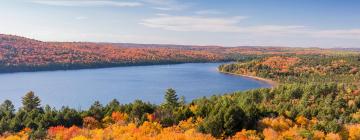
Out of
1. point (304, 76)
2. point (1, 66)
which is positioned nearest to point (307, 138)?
point (304, 76)

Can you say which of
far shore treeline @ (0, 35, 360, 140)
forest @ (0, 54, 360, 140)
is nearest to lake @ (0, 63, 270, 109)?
far shore treeline @ (0, 35, 360, 140)

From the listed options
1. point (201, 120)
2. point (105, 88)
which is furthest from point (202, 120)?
point (105, 88)

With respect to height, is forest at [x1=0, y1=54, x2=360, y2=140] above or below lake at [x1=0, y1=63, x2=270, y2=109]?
above

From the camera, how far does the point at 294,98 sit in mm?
96438

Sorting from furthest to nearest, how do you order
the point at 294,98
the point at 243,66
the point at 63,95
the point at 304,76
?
the point at 243,66, the point at 304,76, the point at 63,95, the point at 294,98

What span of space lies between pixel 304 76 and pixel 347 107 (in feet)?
282

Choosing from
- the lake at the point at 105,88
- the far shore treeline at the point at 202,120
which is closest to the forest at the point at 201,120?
the far shore treeline at the point at 202,120

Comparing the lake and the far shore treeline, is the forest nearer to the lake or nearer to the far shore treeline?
the far shore treeline

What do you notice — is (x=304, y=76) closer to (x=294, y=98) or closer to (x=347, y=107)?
(x=294, y=98)

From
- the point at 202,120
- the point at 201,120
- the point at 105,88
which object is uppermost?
the point at 202,120

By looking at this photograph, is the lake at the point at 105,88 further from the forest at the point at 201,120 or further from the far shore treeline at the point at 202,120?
the forest at the point at 201,120

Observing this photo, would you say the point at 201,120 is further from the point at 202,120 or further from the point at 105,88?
the point at 105,88

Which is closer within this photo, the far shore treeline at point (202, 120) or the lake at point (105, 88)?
the far shore treeline at point (202, 120)

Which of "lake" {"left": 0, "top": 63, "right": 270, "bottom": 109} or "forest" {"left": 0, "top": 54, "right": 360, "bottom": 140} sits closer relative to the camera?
"forest" {"left": 0, "top": 54, "right": 360, "bottom": 140}
